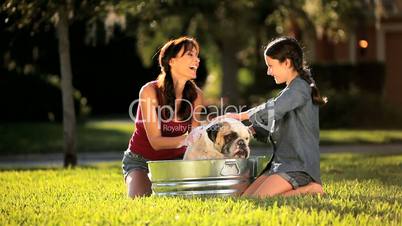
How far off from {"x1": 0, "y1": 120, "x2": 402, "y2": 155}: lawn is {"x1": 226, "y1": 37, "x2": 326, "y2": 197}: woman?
36.7 feet

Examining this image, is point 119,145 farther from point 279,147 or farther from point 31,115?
point 279,147

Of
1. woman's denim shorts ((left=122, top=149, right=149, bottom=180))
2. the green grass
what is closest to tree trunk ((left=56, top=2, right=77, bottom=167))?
the green grass

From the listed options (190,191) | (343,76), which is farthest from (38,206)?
(343,76)

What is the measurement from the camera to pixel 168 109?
803 cm

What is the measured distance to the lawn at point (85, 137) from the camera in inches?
727

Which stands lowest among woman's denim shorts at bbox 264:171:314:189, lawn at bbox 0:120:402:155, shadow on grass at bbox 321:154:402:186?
lawn at bbox 0:120:402:155

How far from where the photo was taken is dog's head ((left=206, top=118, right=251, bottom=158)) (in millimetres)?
6961

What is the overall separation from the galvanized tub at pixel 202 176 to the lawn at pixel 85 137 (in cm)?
1105

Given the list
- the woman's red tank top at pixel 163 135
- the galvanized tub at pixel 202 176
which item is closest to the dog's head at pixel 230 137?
the galvanized tub at pixel 202 176

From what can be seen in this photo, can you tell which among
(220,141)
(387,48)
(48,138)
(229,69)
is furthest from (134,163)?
(387,48)

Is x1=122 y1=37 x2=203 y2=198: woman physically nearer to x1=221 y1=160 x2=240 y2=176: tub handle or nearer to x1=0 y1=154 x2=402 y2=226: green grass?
x1=0 y1=154 x2=402 y2=226: green grass

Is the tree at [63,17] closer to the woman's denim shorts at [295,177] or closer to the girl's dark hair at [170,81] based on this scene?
the girl's dark hair at [170,81]

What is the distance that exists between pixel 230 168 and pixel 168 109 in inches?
47.5

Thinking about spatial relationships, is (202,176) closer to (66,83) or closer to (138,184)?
(138,184)
